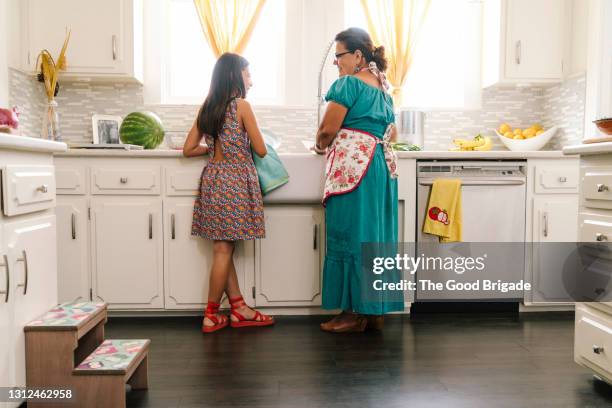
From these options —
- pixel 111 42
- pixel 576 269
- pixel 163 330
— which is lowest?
pixel 163 330

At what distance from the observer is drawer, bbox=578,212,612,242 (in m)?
1.74

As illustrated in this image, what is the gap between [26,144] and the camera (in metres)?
1.58

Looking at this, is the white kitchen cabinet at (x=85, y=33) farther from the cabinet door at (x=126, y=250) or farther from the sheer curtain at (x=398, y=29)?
the sheer curtain at (x=398, y=29)

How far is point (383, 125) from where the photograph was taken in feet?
8.20

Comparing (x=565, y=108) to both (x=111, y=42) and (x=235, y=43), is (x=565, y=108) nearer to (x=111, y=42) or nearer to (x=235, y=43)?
(x=235, y=43)

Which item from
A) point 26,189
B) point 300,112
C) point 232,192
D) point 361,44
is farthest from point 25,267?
point 300,112

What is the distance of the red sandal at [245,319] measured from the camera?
267 centimetres

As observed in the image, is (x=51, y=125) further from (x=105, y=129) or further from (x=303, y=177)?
(x=303, y=177)

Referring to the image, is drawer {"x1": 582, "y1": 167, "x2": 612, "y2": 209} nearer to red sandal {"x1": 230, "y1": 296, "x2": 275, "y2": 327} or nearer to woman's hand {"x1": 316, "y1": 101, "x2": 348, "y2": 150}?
woman's hand {"x1": 316, "y1": 101, "x2": 348, "y2": 150}

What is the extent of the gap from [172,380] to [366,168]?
1.27m

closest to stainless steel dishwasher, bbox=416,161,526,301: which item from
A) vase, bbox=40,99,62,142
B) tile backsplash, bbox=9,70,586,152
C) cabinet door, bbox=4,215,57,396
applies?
tile backsplash, bbox=9,70,586,152

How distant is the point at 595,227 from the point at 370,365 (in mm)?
1007

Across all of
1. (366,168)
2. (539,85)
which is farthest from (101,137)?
(539,85)

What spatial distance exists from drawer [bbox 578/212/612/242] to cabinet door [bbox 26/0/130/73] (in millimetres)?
2705
